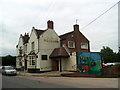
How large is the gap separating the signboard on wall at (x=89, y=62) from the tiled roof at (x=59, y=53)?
2.75 m

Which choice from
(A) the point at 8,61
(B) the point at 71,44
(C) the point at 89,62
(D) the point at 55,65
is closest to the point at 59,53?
(D) the point at 55,65

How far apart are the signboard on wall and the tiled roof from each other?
275cm

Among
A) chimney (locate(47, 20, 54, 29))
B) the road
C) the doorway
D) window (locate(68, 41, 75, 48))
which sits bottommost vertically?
the road

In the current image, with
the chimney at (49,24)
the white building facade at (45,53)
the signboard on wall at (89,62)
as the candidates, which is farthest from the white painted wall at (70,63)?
the chimney at (49,24)

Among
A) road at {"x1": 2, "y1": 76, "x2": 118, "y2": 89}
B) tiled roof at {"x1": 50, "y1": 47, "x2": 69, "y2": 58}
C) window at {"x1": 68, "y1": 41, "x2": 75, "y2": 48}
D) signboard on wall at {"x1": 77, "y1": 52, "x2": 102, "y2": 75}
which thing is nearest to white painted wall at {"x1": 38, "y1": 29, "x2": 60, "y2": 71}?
tiled roof at {"x1": 50, "y1": 47, "x2": 69, "y2": 58}

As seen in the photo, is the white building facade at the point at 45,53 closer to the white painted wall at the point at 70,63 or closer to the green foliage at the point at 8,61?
the white painted wall at the point at 70,63

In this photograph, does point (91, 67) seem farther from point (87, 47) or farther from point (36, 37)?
point (36, 37)

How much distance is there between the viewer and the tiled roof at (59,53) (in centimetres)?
3816

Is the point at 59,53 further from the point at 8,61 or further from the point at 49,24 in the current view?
the point at 8,61

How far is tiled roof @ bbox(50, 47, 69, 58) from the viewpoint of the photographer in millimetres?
38162

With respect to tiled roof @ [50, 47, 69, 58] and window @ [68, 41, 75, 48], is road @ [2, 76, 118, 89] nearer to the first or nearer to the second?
tiled roof @ [50, 47, 69, 58]

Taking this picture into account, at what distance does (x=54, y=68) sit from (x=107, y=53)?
54349mm

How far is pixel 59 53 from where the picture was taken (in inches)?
1516

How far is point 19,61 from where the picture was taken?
2015 inches
